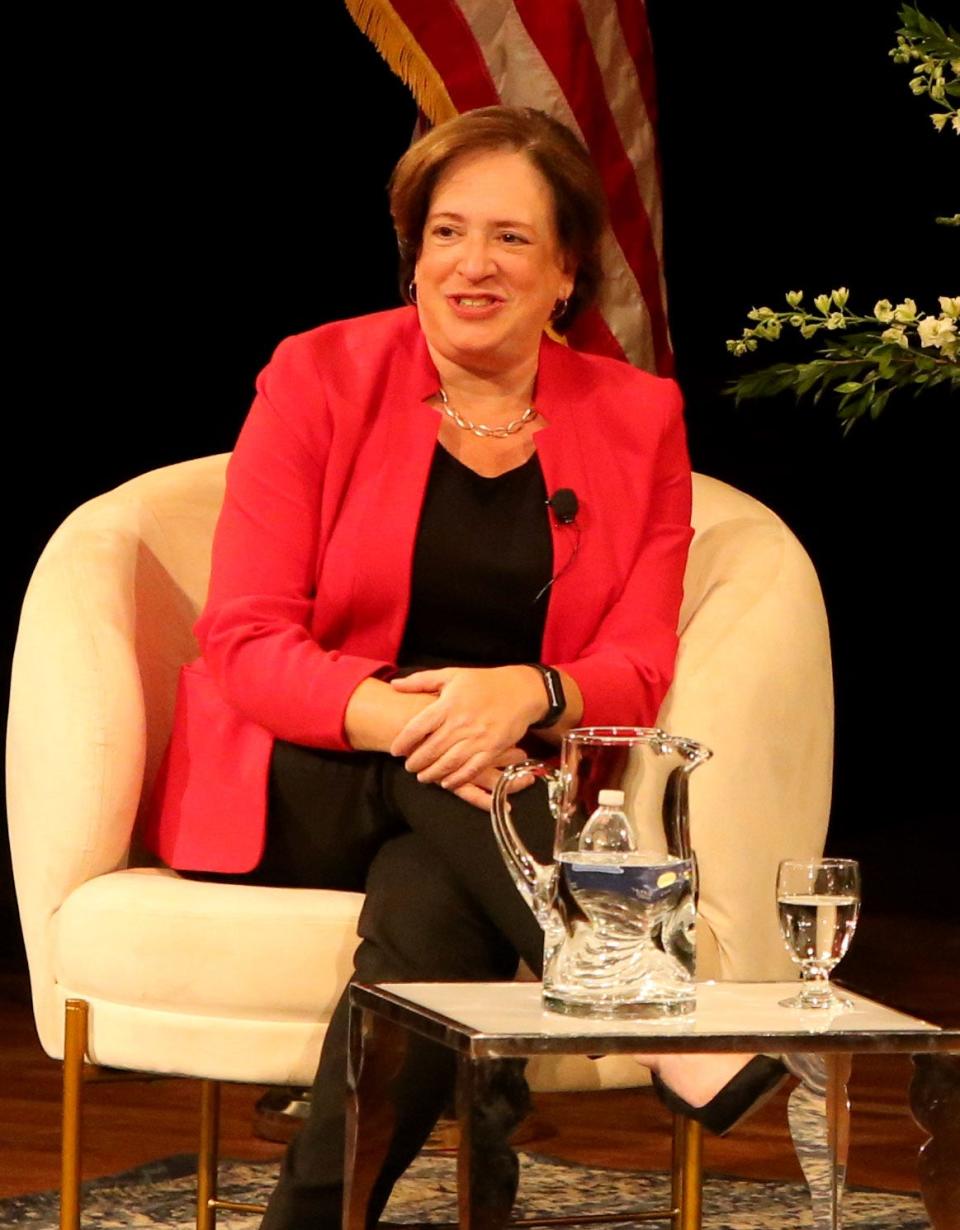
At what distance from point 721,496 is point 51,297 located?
2.70 m

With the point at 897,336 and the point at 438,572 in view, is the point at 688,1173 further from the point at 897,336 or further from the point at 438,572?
the point at 897,336

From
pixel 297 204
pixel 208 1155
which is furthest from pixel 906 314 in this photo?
pixel 297 204

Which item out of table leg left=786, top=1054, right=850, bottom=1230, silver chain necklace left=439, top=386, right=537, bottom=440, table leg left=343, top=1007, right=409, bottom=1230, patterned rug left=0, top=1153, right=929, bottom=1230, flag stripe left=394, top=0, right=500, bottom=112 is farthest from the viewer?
flag stripe left=394, top=0, right=500, bottom=112

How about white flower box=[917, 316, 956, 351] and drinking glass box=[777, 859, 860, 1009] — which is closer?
drinking glass box=[777, 859, 860, 1009]

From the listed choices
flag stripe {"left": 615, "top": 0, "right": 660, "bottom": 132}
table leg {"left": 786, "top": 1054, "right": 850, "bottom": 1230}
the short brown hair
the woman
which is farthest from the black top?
flag stripe {"left": 615, "top": 0, "right": 660, "bottom": 132}

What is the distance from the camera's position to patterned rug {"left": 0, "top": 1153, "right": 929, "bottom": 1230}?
2602 millimetres

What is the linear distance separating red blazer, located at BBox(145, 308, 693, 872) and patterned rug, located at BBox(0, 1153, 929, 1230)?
1.87 feet

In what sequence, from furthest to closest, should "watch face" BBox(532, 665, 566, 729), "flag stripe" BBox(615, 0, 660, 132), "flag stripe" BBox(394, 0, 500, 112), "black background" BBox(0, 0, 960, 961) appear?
"black background" BBox(0, 0, 960, 961) → "flag stripe" BBox(615, 0, 660, 132) → "flag stripe" BBox(394, 0, 500, 112) → "watch face" BBox(532, 665, 566, 729)

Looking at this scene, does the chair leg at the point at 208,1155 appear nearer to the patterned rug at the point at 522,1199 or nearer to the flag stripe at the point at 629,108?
the patterned rug at the point at 522,1199

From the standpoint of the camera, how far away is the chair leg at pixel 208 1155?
7.81 ft

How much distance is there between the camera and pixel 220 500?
2.65 meters

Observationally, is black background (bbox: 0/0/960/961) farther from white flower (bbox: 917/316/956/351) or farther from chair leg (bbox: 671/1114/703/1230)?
white flower (bbox: 917/316/956/351)

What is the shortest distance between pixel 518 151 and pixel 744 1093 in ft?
3.82

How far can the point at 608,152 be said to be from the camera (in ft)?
11.3
